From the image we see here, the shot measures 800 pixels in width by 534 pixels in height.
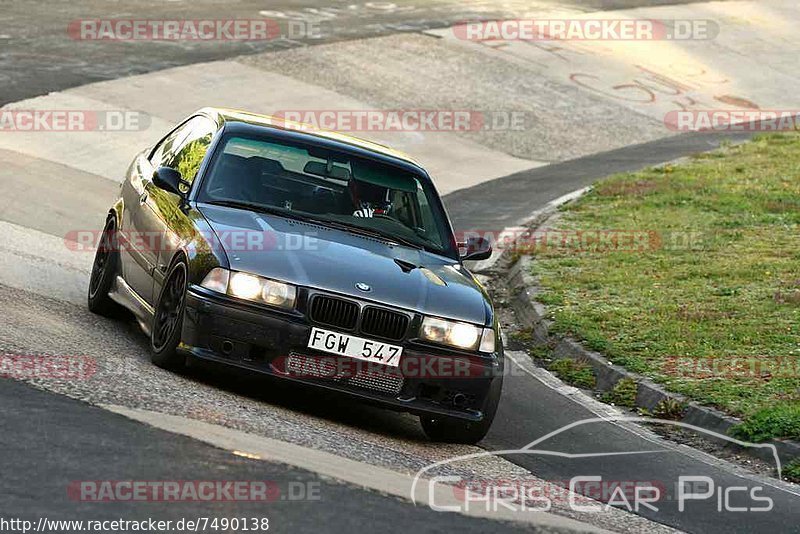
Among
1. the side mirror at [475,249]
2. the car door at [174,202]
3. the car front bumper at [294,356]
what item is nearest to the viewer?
the car front bumper at [294,356]

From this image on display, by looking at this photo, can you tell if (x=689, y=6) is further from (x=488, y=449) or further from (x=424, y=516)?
(x=424, y=516)

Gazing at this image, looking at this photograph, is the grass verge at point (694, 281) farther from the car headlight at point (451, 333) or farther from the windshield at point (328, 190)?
the windshield at point (328, 190)

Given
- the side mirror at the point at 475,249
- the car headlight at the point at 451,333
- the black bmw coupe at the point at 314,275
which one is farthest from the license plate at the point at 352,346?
the side mirror at the point at 475,249

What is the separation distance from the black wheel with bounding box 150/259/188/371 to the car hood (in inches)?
13.9

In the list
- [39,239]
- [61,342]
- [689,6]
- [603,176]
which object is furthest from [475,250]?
[689,6]

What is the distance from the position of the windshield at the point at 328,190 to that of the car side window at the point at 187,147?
0.25m

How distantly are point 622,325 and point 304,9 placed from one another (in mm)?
20965

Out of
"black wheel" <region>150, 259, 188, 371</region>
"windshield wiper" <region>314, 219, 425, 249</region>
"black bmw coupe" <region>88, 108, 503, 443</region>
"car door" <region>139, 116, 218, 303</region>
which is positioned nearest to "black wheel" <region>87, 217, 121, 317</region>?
"black bmw coupe" <region>88, 108, 503, 443</region>

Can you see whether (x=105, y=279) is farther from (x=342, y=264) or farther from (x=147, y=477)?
(x=147, y=477)

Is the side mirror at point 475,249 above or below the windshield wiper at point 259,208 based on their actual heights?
below

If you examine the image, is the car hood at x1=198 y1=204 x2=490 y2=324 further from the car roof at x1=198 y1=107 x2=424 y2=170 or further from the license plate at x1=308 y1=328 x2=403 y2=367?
the car roof at x1=198 y1=107 x2=424 y2=170

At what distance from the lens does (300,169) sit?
9.48 m

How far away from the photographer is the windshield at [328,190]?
926 centimetres

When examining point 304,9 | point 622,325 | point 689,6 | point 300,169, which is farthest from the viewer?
point 689,6
